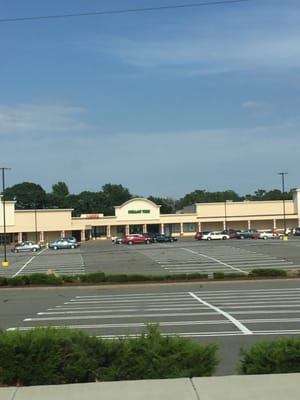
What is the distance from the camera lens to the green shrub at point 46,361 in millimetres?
6484

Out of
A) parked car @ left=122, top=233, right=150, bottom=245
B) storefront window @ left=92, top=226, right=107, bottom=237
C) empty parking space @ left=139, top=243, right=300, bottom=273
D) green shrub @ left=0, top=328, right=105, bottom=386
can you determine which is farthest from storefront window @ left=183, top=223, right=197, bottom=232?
green shrub @ left=0, top=328, right=105, bottom=386

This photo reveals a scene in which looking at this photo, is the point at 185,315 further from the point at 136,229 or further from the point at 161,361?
the point at 136,229

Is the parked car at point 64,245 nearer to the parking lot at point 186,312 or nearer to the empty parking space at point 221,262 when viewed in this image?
the empty parking space at point 221,262

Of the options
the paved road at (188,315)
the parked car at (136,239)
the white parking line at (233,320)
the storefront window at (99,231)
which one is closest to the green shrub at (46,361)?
the paved road at (188,315)

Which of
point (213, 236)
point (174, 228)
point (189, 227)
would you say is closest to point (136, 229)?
point (174, 228)

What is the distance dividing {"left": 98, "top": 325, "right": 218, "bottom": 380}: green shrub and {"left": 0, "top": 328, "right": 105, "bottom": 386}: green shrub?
26 centimetres

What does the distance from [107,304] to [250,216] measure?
341 feet

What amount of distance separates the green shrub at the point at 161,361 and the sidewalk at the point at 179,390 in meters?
0.24

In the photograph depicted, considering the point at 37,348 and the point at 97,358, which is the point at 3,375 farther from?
the point at 97,358

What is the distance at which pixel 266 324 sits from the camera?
1311 cm

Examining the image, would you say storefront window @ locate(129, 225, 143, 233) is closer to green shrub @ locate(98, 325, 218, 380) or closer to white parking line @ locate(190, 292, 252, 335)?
white parking line @ locate(190, 292, 252, 335)

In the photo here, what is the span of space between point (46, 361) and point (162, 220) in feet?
372

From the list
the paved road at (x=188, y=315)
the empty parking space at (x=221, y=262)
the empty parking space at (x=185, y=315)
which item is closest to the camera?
the paved road at (x=188, y=315)

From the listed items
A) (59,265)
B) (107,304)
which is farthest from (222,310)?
(59,265)
